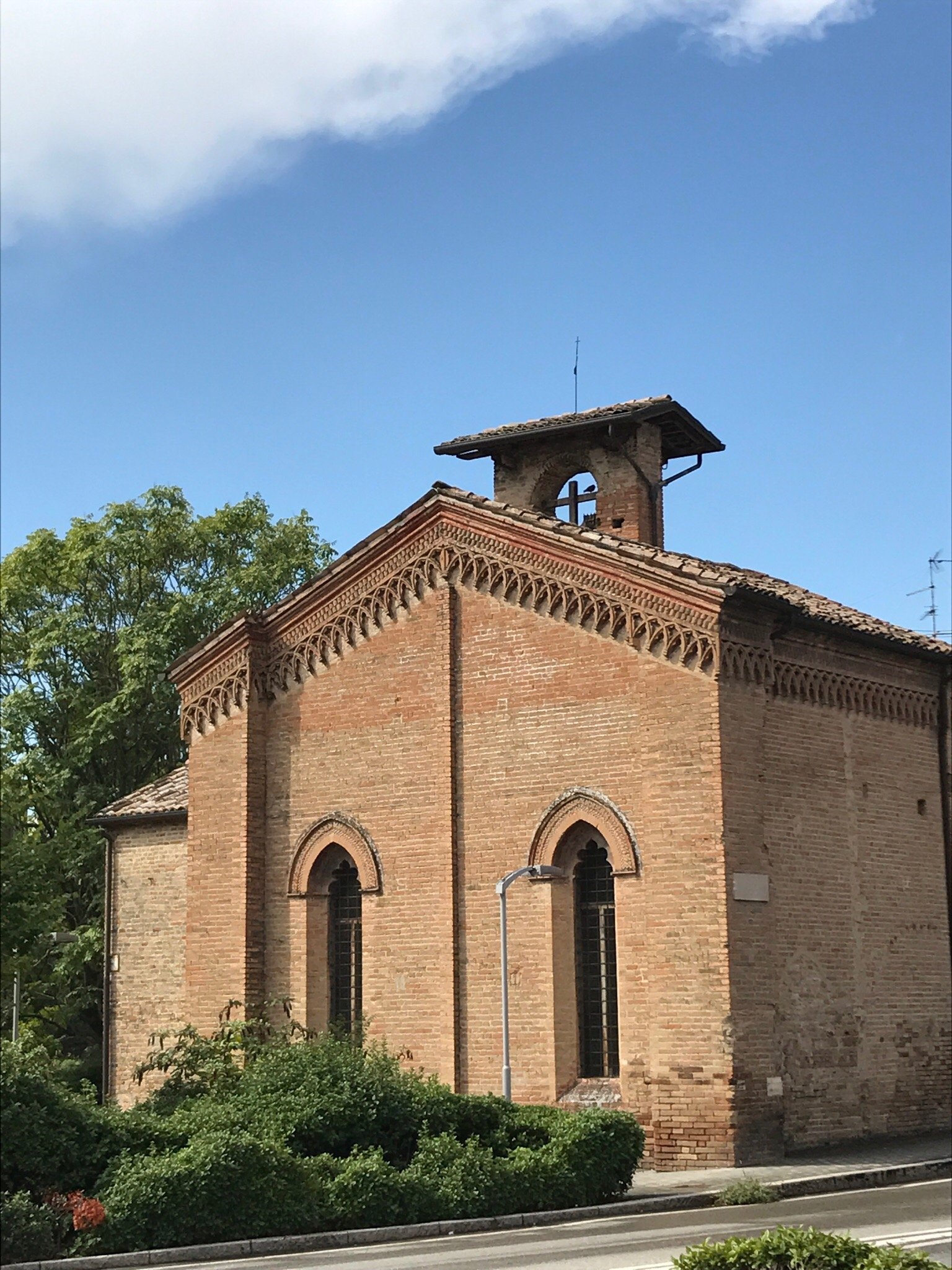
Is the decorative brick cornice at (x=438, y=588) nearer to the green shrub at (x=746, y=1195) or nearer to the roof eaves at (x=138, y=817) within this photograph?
the roof eaves at (x=138, y=817)

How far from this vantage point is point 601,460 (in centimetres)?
2539

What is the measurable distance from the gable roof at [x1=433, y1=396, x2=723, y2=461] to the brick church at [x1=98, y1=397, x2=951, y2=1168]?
0.47 feet

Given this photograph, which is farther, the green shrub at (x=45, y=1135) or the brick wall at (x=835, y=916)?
the brick wall at (x=835, y=916)

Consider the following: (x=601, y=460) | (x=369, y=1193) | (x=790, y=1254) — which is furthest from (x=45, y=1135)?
(x=601, y=460)

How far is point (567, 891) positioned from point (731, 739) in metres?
3.22

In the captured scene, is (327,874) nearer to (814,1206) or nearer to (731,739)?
(731,739)

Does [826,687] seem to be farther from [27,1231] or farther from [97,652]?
[97,652]

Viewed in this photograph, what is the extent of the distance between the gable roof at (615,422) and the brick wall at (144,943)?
813 centimetres

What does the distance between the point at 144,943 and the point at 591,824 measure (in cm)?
923

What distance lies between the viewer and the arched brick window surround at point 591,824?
20.1m

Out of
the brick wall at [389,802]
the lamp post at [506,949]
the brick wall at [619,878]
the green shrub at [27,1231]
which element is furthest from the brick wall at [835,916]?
the green shrub at [27,1231]

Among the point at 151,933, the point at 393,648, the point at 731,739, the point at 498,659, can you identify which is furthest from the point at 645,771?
the point at 151,933

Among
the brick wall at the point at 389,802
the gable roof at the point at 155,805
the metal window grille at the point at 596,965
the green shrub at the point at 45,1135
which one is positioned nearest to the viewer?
the green shrub at the point at 45,1135

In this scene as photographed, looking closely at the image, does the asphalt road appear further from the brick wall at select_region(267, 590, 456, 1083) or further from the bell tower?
the bell tower
